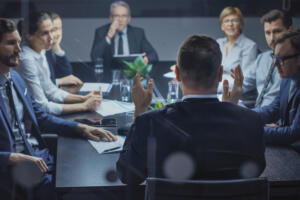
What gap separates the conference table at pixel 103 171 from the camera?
1.42 meters

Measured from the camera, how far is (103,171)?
155cm

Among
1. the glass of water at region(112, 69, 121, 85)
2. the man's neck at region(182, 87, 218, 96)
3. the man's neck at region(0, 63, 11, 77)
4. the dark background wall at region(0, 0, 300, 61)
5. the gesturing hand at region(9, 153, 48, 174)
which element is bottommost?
the gesturing hand at region(9, 153, 48, 174)

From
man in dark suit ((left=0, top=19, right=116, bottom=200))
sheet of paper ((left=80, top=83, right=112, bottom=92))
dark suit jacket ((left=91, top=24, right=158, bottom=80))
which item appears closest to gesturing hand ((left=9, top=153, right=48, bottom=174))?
man in dark suit ((left=0, top=19, right=116, bottom=200))

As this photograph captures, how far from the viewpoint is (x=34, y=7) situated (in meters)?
5.71

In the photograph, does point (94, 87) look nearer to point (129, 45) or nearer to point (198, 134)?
point (129, 45)

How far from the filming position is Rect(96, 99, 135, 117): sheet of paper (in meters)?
2.48

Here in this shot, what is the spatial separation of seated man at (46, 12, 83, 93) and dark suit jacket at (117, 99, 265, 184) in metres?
1.98

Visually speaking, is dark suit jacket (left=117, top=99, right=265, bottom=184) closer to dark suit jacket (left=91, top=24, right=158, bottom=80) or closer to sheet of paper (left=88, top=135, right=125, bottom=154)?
sheet of paper (left=88, top=135, right=125, bottom=154)

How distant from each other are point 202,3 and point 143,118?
5001mm

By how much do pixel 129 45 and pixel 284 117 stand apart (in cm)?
253

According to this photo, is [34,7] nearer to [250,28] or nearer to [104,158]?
[250,28]

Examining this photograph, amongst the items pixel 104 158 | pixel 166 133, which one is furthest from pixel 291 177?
pixel 104 158

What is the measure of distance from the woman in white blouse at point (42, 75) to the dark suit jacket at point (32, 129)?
10.4 inches

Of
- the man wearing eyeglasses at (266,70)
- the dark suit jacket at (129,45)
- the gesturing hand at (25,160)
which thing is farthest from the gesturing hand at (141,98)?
the dark suit jacket at (129,45)
